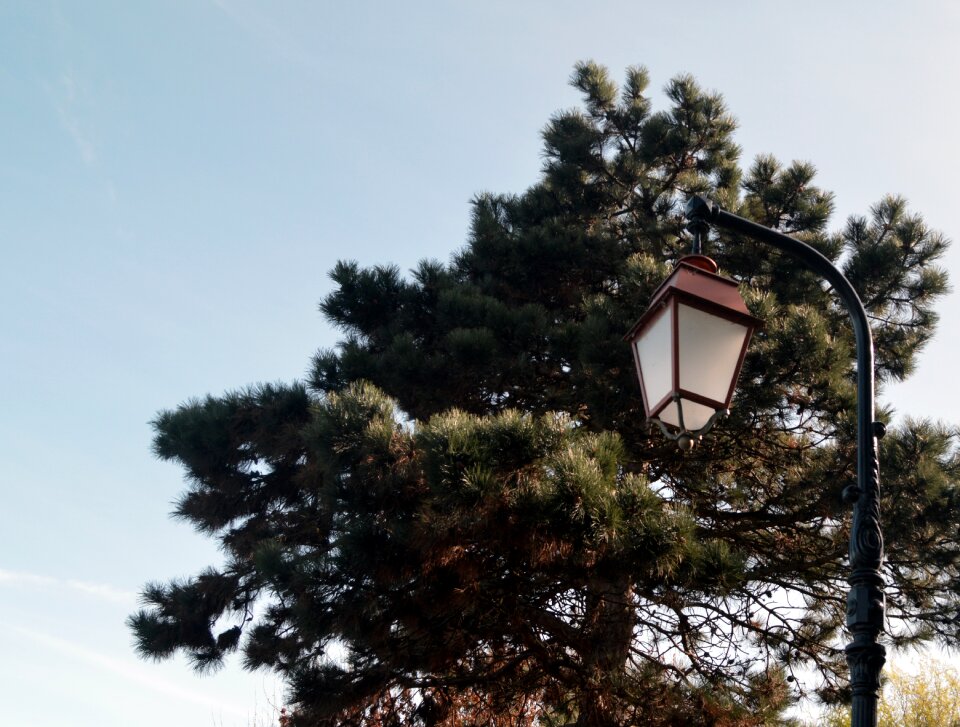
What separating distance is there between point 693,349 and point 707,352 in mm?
62

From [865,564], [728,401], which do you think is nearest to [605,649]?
[865,564]

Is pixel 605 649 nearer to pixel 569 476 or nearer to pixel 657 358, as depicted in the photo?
pixel 569 476

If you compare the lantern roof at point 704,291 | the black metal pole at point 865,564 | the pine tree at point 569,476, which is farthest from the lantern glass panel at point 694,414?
the pine tree at point 569,476

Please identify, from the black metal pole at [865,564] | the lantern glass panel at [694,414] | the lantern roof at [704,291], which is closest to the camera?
the black metal pole at [865,564]

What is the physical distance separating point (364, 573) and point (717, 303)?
4420mm

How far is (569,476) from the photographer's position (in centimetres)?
637

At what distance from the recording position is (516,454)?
6797 mm

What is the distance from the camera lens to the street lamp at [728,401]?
150 inches

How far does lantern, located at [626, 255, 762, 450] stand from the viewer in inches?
157

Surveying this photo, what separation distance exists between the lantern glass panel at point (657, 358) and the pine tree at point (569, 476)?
2.17m

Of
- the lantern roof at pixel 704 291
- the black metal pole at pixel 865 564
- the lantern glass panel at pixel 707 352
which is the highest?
the lantern roof at pixel 704 291

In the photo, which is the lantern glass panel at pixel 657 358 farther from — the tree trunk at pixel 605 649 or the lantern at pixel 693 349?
the tree trunk at pixel 605 649

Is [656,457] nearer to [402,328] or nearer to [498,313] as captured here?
[498,313]

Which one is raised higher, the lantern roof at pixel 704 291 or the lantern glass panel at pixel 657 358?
the lantern roof at pixel 704 291
